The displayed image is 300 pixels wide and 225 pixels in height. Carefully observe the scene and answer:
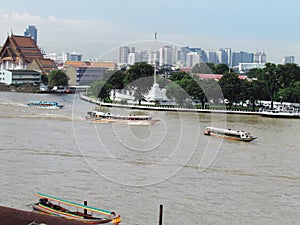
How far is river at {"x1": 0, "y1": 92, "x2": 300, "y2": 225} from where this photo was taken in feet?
17.2

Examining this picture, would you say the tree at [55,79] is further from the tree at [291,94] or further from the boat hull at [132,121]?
the boat hull at [132,121]

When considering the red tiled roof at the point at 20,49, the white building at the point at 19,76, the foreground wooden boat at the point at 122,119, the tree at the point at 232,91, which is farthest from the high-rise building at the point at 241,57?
the foreground wooden boat at the point at 122,119

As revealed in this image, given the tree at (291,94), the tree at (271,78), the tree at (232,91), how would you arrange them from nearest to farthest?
the tree at (232,91)
the tree at (291,94)
the tree at (271,78)

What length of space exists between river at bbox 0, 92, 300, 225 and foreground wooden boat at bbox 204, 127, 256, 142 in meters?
0.24

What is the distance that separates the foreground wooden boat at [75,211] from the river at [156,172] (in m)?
0.25

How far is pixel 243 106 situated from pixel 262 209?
14300 mm

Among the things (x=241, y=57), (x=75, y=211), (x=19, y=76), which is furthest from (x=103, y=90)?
(x=241, y=57)

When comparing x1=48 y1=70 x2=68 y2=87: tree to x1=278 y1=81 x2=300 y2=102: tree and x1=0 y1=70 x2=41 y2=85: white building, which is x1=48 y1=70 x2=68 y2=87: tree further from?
x1=278 y1=81 x2=300 y2=102: tree

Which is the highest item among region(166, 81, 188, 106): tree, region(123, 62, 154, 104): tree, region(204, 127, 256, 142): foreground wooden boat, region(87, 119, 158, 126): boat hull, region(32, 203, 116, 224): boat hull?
region(123, 62, 154, 104): tree

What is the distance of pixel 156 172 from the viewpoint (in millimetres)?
6867

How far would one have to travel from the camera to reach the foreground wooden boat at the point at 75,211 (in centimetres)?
445

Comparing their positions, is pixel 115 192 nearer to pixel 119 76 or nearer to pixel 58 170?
pixel 58 170

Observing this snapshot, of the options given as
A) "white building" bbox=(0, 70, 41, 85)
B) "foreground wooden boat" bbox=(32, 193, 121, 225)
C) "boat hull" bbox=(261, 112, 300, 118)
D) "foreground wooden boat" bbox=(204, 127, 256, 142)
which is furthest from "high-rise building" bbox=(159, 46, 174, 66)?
"white building" bbox=(0, 70, 41, 85)

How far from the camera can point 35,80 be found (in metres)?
30.3
